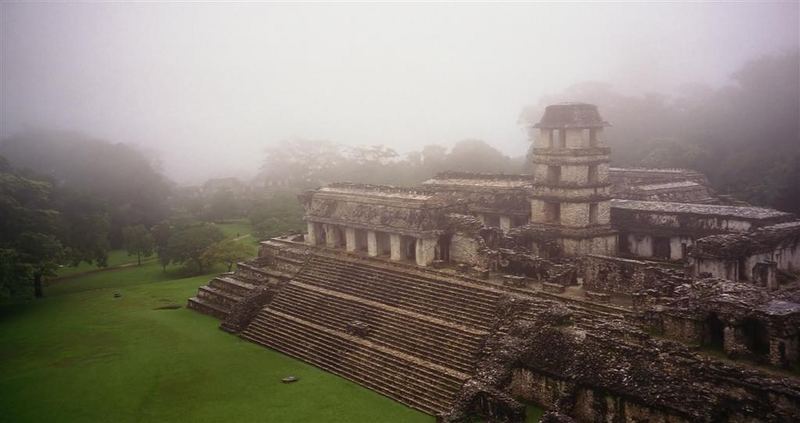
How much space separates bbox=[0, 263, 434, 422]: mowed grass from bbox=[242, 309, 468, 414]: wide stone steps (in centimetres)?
34

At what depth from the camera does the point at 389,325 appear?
1720cm

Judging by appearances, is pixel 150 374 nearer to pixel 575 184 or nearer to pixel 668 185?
pixel 575 184

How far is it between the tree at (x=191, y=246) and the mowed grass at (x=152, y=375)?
6.45m

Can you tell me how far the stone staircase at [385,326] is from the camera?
14859mm

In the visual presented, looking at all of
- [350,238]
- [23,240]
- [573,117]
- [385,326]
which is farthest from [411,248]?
[23,240]

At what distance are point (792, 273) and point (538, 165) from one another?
8573mm

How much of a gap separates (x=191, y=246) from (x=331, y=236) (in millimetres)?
10176

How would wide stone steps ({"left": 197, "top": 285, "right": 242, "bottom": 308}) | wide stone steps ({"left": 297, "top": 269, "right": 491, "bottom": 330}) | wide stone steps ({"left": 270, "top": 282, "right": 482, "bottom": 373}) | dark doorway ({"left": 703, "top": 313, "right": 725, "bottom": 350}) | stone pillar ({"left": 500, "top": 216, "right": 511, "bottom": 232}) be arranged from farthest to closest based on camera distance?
1. stone pillar ({"left": 500, "top": 216, "right": 511, "bottom": 232})
2. wide stone steps ({"left": 197, "top": 285, "right": 242, "bottom": 308})
3. wide stone steps ({"left": 297, "top": 269, "right": 491, "bottom": 330})
4. wide stone steps ({"left": 270, "top": 282, "right": 482, "bottom": 373})
5. dark doorway ({"left": 703, "top": 313, "right": 725, "bottom": 350})

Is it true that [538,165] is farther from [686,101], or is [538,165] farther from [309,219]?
[686,101]

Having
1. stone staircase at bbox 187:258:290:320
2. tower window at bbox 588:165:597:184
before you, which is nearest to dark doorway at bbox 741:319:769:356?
tower window at bbox 588:165:597:184

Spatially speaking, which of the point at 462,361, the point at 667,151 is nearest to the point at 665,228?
the point at 462,361

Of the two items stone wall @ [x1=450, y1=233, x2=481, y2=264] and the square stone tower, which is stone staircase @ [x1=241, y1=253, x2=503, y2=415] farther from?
the square stone tower

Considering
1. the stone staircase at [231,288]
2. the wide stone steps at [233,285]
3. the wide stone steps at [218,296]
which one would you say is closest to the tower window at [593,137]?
the stone staircase at [231,288]

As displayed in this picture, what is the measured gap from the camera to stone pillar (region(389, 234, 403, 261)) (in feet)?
66.9
